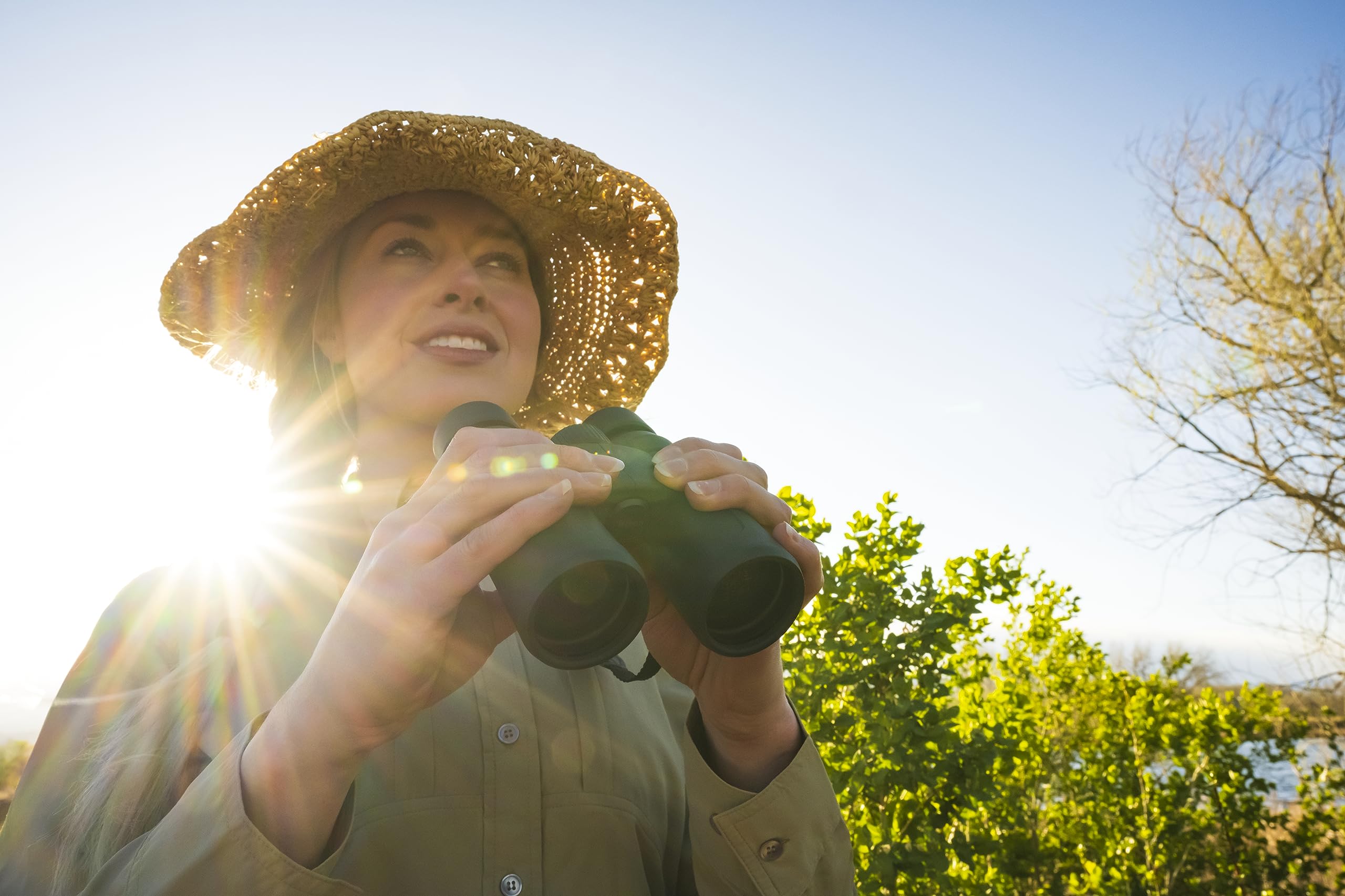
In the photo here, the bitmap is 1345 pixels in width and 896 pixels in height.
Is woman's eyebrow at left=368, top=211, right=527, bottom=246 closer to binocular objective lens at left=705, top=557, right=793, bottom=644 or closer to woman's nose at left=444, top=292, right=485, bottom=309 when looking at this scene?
woman's nose at left=444, top=292, right=485, bottom=309

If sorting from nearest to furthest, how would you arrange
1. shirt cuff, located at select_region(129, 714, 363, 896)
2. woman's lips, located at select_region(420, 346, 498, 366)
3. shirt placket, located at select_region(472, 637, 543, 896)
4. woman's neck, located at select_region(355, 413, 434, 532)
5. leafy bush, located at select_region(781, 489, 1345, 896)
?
shirt cuff, located at select_region(129, 714, 363, 896) → shirt placket, located at select_region(472, 637, 543, 896) → woman's lips, located at select_region(420, 346, 498, 366) → woman's neck, located at select_region(355, 413, 434, 532) → leafy bush, located at select_region(781, 489, 1345, 896)

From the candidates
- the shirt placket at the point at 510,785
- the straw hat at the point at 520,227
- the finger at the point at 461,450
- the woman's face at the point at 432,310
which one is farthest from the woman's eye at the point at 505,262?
the shirt placket at the point at 510,785

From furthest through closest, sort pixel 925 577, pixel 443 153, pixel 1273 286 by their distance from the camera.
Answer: pixel 1273 286 < pixel 925 577 < pixel 443 153

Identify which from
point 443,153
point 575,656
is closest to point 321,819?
point 575,656

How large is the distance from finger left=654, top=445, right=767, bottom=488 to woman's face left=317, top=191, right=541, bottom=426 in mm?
672

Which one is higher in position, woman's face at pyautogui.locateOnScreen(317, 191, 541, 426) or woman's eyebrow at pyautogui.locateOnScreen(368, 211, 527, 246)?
woman's eyebrow at pyautogui.locateOnScreen(368, 211, 527, 246)

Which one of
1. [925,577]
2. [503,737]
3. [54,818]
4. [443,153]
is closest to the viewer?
[54,818]

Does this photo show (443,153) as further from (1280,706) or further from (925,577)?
(1280,706)

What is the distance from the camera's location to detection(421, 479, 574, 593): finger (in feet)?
3.26

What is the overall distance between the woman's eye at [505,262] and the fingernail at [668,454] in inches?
36.1

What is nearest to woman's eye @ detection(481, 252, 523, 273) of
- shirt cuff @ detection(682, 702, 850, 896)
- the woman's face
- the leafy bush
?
the woman's face

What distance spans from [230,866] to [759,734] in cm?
83

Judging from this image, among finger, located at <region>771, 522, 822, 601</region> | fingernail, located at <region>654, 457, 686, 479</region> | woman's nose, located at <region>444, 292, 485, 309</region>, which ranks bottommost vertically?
finger, located at <region>771, 522, 822, 601</region>

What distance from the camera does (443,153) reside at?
180cm
